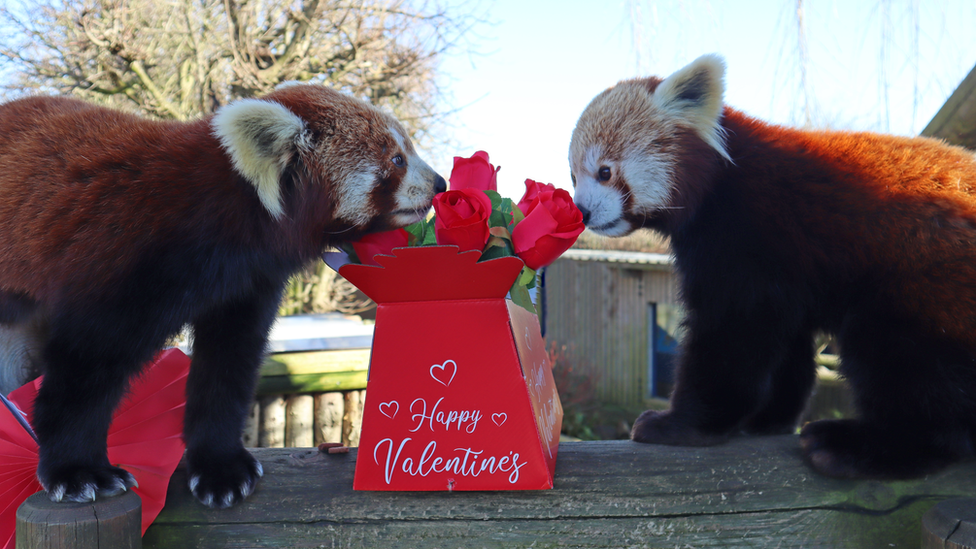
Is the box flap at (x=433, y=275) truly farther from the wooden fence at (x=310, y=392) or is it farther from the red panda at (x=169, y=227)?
the wooden fence at (x=310, y=392)

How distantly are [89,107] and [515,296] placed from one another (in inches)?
46.0

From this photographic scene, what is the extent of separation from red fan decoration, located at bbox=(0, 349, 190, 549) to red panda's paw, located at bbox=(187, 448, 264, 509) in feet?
0.21

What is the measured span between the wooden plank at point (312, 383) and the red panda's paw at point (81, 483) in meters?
2.23

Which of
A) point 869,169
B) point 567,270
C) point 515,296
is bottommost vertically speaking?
point 567,270

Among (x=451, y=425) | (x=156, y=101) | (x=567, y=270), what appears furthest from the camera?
(x=567, y=270)

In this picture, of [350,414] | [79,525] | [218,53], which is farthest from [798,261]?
[218,53]

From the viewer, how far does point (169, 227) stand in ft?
4.28

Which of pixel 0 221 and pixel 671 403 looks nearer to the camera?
pixel 0 221

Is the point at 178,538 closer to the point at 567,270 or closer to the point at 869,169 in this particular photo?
the point at 869,169

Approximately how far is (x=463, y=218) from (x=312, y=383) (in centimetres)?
266

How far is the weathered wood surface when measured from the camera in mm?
1327

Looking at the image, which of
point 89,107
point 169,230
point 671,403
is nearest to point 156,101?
point 89,107

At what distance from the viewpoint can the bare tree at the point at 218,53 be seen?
5.11 metres

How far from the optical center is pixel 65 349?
128 cm
